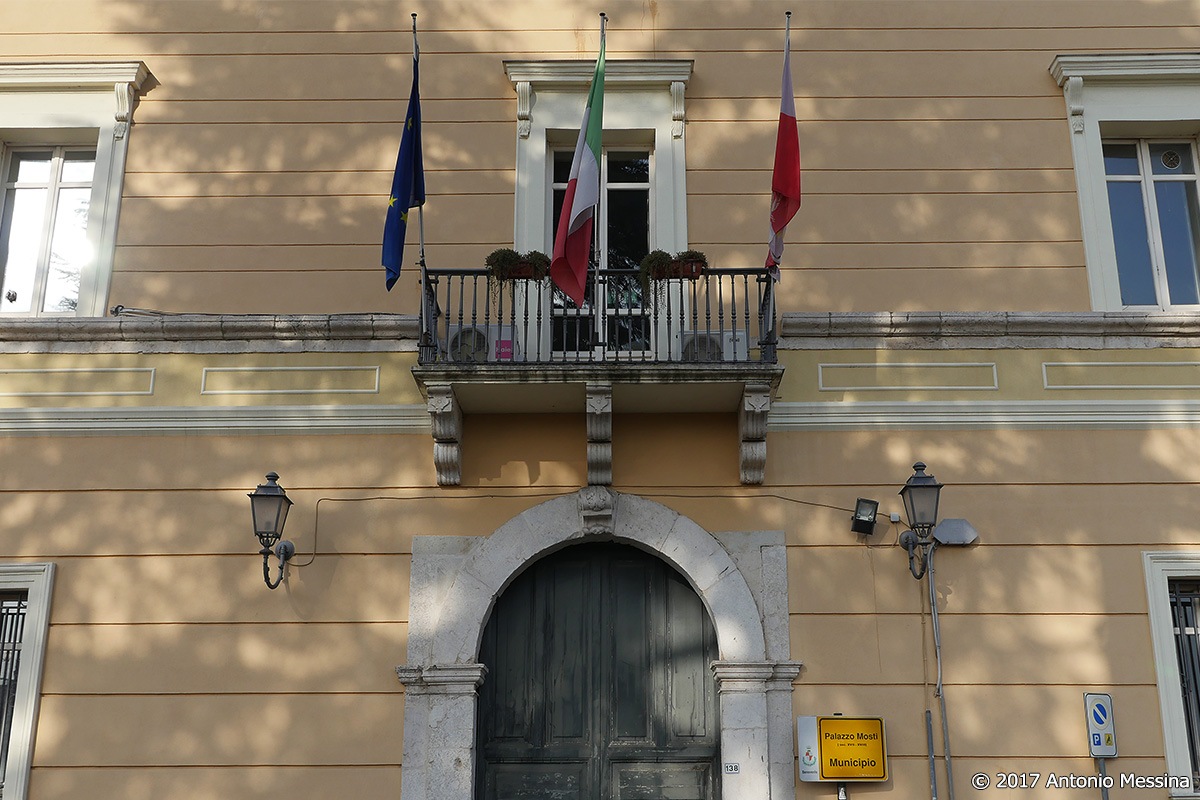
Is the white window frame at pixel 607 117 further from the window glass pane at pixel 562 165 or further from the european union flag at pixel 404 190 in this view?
the european union flag at pixel 404 190

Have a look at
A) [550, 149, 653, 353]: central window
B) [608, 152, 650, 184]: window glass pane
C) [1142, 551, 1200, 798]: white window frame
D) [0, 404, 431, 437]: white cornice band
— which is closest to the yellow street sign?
[1142, 551, 1200, 798]: white window frame

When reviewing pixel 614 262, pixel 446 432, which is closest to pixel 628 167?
pixel 614 262

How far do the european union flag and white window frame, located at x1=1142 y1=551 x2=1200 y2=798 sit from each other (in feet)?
18.3

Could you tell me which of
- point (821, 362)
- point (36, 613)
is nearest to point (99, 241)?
point (36, 613)

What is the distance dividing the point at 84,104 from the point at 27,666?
431 centimetres

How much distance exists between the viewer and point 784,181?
8.50 metres

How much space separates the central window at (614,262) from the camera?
8.99 metres

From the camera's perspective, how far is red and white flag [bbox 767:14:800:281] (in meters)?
8.48

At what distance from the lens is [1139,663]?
8227mm

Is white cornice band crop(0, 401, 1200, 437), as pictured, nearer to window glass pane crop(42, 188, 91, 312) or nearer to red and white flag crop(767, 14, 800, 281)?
window glass pane crop(42, 188, 91, 312)

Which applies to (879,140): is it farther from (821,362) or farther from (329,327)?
(329,327)

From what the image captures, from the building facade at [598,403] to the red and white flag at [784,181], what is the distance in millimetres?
281

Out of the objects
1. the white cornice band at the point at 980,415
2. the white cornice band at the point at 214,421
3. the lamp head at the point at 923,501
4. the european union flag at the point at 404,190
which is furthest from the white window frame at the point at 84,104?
the lamp head at the point at 923,501

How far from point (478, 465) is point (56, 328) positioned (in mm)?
3279
